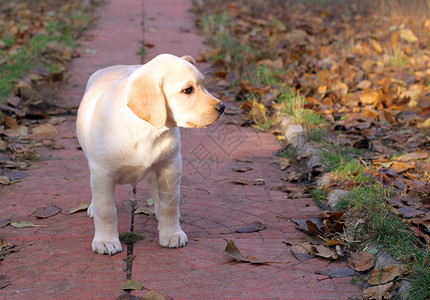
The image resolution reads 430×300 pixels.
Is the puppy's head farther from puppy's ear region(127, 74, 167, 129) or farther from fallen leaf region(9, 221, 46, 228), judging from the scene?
fallen leaf region(9, 221, 46, 228)

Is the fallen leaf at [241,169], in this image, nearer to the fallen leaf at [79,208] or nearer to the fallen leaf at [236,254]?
the fallen leaf at [79,208]

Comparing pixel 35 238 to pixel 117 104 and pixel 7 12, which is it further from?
pixel 7 12

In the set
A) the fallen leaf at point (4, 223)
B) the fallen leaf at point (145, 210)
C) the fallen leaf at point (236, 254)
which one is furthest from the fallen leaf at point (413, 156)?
the fallen leaf at point (4, 223)

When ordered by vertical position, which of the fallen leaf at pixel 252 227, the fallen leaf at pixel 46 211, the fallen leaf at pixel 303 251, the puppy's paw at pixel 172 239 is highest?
the fallen leaf at pixel 303 251

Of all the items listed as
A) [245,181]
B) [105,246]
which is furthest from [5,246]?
[245,181]

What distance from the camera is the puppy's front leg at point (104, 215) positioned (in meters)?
3.34

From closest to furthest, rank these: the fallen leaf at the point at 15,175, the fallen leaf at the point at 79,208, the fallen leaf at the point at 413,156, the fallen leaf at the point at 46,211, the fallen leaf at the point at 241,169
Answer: the fallen leaf at the point at 46,211 < the fallen leaf at the point at 79,208 < the fallen leaf at the point at 15,175 < the fallen leaf at the point at 413,156 < the fallen leaf at the point at 241,169

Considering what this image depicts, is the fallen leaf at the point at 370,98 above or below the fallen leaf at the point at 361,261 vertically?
below

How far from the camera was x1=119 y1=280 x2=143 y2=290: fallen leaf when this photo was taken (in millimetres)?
2969

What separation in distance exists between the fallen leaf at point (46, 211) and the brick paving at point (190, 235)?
0.05 meters

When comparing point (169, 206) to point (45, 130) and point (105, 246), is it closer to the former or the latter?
point (105, 246)

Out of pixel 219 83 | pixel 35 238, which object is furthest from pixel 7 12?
pixel 35 238

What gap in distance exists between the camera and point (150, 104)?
122 inches

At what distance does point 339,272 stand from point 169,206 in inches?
41.6
